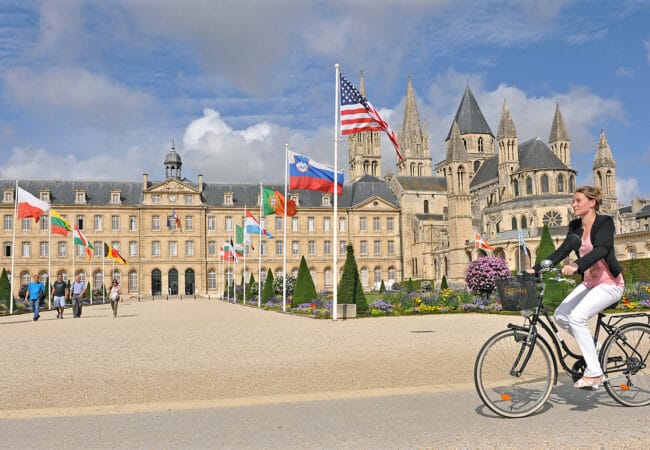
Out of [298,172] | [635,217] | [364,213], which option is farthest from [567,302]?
[635,217]

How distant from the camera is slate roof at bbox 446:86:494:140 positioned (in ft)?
287

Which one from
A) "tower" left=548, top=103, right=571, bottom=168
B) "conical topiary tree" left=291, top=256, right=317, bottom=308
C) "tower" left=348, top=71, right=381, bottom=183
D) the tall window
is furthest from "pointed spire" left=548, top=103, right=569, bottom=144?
"conical topiary tree" left=291, top=256, right=317, bottom=308

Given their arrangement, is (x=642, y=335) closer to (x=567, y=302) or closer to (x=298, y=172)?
(x=567, y=302)

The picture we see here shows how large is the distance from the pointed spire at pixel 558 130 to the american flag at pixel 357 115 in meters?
61.8

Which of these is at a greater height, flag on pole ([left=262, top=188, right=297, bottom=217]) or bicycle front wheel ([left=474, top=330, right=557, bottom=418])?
flag on pole ([left=262, top=188, right=297, bottom=217])

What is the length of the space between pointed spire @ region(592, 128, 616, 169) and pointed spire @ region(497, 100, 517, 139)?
11.0 m

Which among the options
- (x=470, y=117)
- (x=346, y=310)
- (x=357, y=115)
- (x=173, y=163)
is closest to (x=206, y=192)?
(x=173, y=163)

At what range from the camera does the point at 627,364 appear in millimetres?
5145

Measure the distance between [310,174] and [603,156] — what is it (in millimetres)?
60742

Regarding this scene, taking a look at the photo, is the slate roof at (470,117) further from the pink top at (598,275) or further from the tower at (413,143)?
the pink top at (598,275)

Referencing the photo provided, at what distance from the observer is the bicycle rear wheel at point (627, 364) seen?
5102mm

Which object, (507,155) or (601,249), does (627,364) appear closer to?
(601,249)

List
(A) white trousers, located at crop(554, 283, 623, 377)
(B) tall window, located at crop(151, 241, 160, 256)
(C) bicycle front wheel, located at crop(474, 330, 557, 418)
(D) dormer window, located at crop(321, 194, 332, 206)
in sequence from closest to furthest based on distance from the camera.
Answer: (C) bicycle front wheel, located at crop(474, 330, 557, 418), (A) white trousers, located at crop(554, 283, 623, 377), (B) tall window, located at crop(151, 241, 160, 256), (D) dormer window, located at crop(321, 194, 332, 206)

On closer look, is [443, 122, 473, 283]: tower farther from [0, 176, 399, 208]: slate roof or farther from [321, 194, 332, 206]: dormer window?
[321, 194, 332, 206]: dormer window
